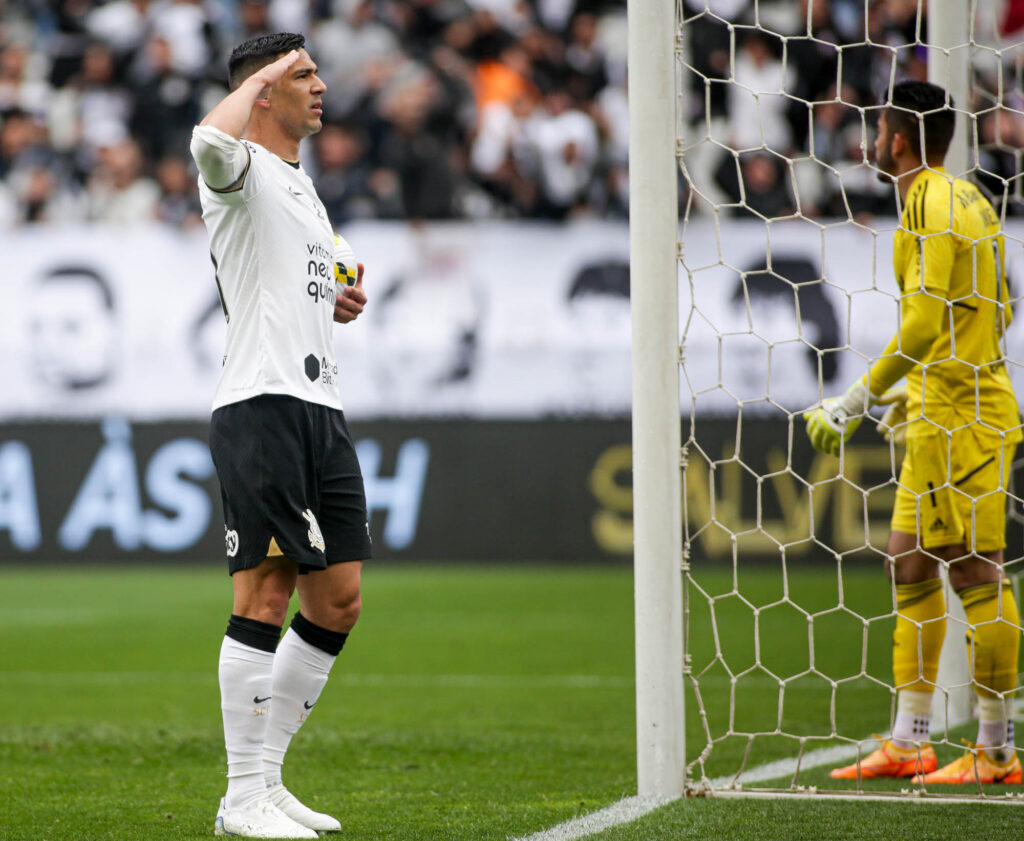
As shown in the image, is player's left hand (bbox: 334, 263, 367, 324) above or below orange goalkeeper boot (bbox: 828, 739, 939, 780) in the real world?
above

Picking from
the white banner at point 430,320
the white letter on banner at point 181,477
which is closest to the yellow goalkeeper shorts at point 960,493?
the white banner at point 430,320

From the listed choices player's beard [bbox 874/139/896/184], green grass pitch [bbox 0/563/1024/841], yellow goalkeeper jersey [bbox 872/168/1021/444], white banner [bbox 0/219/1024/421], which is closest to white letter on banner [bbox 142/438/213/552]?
white banner [bbox 0/219/1024/421]

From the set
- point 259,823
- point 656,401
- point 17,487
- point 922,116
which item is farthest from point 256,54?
point 17,487

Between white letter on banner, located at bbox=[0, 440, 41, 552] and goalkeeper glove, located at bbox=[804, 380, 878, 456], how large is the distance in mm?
8217

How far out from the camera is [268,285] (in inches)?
126

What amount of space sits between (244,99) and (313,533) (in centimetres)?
94

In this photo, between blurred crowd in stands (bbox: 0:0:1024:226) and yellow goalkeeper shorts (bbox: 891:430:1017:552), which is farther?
blurred crowd in stands (bbox: 0:0:1024:226)

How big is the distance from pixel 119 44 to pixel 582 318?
538 cm

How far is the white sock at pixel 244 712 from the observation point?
3.12 m

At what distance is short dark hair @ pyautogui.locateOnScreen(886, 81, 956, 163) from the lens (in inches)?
155

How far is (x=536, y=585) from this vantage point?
9727mm

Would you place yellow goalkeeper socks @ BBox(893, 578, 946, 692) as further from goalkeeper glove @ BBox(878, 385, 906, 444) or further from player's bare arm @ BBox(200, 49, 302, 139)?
player's bare arm @ BBox(200, 49, 302, 139)

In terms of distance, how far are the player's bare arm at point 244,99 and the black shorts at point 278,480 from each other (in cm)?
59

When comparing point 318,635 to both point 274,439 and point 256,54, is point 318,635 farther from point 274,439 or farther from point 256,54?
point 256,54
